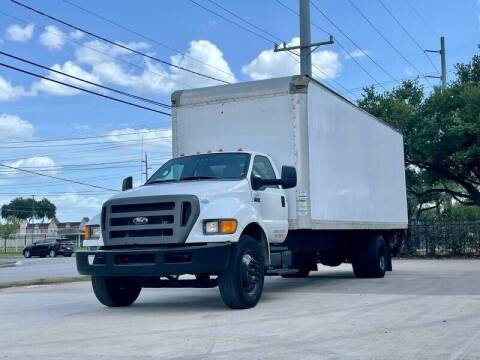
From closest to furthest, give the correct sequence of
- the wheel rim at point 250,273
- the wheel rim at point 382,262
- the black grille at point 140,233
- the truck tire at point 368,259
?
1. the black grille at point 140,233
2. the wheel rim at point 250,273
3. the truck tire at point 368,259
4. the wheel rim at point 382,262

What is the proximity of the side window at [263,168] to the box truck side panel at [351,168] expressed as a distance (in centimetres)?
85

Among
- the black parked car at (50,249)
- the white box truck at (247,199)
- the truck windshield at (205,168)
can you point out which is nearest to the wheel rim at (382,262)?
the white box truck at (247,199)

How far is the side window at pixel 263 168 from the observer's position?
34.0ft

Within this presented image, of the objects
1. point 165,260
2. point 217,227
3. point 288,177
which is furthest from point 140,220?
point 288,177

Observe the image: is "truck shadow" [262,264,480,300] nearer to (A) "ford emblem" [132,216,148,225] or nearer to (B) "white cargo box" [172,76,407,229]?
(B) "white cargo box" [172,76,407,229]

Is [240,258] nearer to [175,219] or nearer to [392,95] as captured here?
[175,219]

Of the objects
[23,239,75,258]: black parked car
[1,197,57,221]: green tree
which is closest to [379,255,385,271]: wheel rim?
[23,239,75,258]: black parked car

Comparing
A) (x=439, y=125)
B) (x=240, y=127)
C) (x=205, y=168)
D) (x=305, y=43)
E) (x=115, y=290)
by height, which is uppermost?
(x=305, y=43)

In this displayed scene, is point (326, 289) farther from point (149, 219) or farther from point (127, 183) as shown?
point (149, 219)

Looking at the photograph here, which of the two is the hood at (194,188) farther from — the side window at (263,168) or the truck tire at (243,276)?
the truck tire at (243,276)

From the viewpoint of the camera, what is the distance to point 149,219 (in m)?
9.05

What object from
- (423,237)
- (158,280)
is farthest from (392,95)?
(158,280)

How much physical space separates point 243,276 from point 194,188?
57.7 inches

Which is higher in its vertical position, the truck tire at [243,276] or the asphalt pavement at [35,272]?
the truck tire at [243,276]
